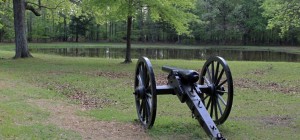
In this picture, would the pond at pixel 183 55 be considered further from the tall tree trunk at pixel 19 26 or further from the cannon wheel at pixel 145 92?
the cannon wheel at pixel 145 92

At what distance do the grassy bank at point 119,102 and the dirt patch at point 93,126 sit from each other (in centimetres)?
17

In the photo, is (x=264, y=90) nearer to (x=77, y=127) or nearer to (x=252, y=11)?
(x=77, y=127)

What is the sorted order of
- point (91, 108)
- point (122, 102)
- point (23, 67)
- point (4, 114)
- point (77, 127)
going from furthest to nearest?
point (23, 67), point (122, 102), point (91, 108), point (4, 114), point (77, 127)

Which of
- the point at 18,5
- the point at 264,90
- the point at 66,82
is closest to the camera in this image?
the point at 264,90

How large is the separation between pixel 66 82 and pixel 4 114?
7.27 metres

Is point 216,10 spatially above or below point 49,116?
above

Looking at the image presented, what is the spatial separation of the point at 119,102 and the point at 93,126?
370cm

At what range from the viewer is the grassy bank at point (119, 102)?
7.79 meters

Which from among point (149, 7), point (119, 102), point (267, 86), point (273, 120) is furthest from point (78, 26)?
point (273, 120)

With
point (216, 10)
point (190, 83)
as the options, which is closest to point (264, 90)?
point (190, 83)

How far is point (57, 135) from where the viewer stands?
7.30 m

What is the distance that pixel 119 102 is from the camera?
1198 cm

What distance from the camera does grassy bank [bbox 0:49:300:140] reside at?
7789 mm

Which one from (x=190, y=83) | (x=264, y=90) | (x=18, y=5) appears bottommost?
(x=264, y=90)
